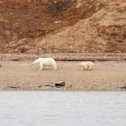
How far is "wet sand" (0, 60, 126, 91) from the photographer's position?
29.4m

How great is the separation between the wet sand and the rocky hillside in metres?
13.0

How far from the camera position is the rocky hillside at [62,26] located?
50562 mm

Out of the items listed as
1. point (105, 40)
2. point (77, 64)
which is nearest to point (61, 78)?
point (77, 64)

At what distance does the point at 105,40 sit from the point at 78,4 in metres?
6.49
